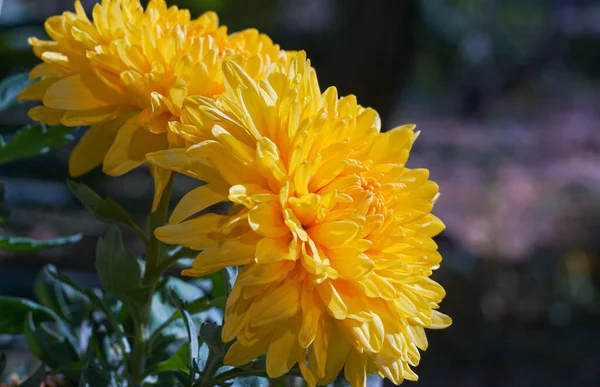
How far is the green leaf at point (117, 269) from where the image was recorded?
539 millimetres

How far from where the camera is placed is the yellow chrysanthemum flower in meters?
0.49

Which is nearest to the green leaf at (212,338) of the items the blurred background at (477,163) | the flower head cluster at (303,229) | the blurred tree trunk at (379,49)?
the flower head cluster at (303,229)

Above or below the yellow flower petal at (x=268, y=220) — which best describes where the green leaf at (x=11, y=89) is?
below

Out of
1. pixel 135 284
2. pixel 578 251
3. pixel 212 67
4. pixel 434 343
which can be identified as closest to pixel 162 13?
pixel 212 67

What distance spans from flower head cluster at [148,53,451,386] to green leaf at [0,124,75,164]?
199 mm

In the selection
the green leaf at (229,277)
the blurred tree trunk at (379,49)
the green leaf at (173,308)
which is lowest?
the blurred tree trunk at (379,49)

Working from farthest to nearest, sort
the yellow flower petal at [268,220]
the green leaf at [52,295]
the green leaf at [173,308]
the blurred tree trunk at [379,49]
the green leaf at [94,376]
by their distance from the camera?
the blurred tree trunk at [379,49]
the green leaf at [52,295]
the green leaf at [173,308]
the green leaf at [94,376]
the yellow flower petal at [268,220]

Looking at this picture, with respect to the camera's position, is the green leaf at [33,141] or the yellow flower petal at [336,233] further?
the green leaf at [33,141]

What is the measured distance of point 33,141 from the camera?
0.63m

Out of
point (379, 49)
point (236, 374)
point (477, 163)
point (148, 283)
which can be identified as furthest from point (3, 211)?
point (477, 163)

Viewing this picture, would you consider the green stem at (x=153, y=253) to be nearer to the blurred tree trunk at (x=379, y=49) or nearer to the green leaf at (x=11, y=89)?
the green leaf at (x=11, y=89)

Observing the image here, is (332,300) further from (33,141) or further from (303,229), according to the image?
(33,141)

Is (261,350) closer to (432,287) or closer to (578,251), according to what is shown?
(432,287)

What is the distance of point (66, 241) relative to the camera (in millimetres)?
627
